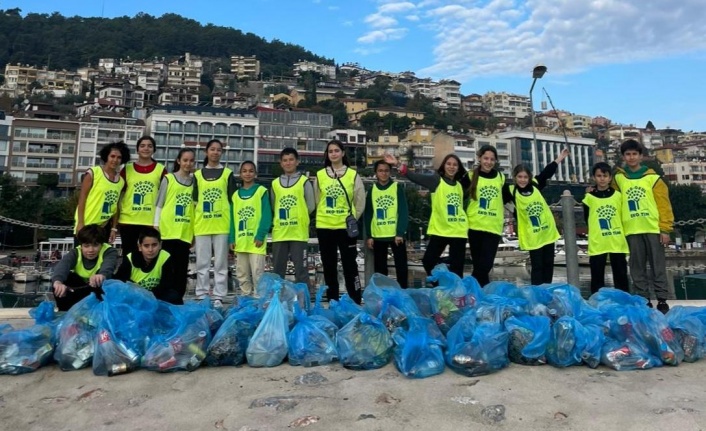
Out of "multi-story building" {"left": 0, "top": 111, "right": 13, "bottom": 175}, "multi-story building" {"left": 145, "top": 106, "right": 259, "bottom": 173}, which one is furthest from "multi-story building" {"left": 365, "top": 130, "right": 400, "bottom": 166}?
"multi-story building" {"left": 0, "top": 111, "right": 13, "bottom": 175}

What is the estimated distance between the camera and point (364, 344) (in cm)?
257

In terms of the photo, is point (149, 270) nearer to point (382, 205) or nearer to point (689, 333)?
point (382, 205)

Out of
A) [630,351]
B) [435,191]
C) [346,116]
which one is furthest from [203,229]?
[346,116]

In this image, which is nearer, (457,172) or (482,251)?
(482,251)

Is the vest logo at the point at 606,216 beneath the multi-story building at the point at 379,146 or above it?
beneath

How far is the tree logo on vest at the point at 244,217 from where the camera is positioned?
416 cm

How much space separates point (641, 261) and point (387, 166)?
237cm

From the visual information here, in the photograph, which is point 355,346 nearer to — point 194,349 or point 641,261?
point 194,349

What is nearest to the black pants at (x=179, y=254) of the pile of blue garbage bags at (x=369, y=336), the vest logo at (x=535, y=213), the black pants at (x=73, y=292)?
the black pants at (x=73, y=292)

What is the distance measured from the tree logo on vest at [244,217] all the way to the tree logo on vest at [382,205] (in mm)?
1124

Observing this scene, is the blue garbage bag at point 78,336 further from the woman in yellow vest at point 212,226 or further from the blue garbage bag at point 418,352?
the blue garbage bag at point 418,352

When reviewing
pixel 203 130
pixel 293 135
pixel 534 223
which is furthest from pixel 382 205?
pixel 293 135

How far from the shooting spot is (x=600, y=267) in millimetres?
4156

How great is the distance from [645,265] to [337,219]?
2.73 metres
